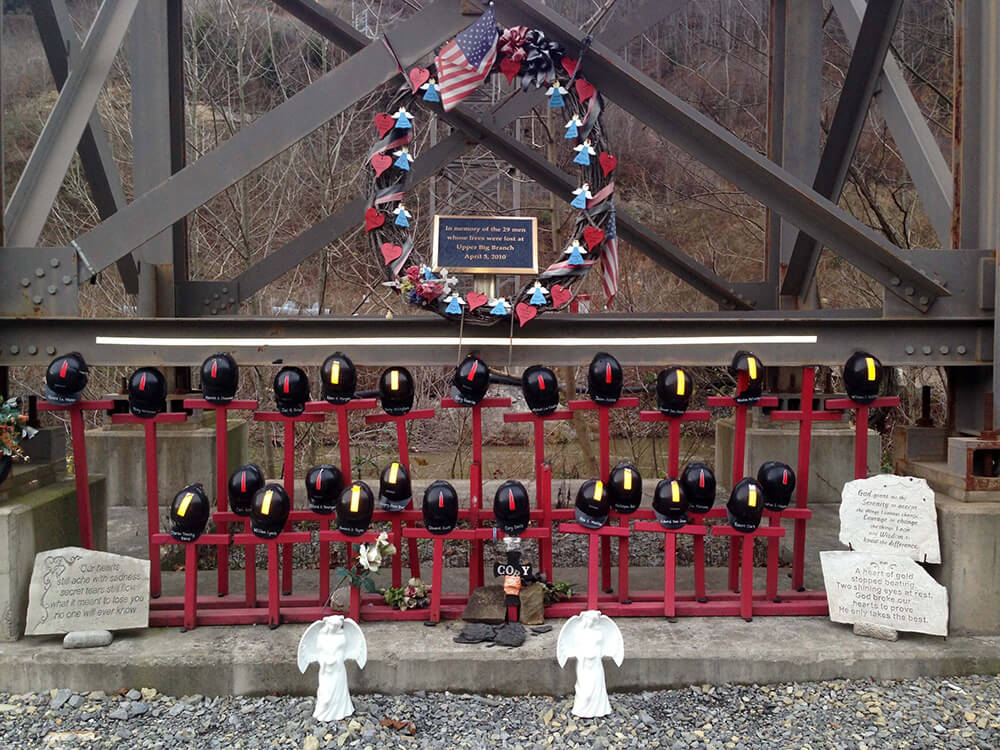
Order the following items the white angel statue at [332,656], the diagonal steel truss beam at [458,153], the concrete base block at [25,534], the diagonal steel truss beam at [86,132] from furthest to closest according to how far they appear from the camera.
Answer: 1. the diagonal steel truss beam at [458,153]
2. the diagonal steel truss beam at [86,132]
3. the concrete base block at [25,534]
4. the white angel statue at [332,656]

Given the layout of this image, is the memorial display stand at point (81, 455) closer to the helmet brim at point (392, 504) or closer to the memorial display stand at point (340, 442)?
the memorial display stand at point (340, 442)

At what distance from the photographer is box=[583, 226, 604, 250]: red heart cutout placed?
5.02 m

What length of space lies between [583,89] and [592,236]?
3.32ft

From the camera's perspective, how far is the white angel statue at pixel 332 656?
13.0 feet

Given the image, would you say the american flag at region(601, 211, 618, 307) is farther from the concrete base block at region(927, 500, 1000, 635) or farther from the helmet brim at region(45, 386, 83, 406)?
the helmet brim at region(45, 386, 83, 406)

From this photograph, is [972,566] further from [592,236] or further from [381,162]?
[381,162]

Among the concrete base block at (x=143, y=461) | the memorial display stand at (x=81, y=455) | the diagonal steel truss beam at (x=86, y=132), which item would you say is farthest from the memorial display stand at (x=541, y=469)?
the concrete base block at (x=143, y=461)

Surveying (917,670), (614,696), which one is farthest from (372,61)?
(917,670)

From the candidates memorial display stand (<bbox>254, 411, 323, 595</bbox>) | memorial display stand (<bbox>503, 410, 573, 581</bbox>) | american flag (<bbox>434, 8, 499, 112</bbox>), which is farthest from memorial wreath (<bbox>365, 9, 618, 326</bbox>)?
memorial display stand (<bbox>254, 411, 323, 595</bbox>)

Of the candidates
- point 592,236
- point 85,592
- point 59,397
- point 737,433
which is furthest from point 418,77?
point 85,592

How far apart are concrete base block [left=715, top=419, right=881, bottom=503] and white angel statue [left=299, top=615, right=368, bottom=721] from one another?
19.2ft

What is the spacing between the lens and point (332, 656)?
4012 mm

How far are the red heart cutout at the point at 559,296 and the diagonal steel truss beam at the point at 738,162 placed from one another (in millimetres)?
1294

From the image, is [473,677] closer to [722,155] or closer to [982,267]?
[722,155]
